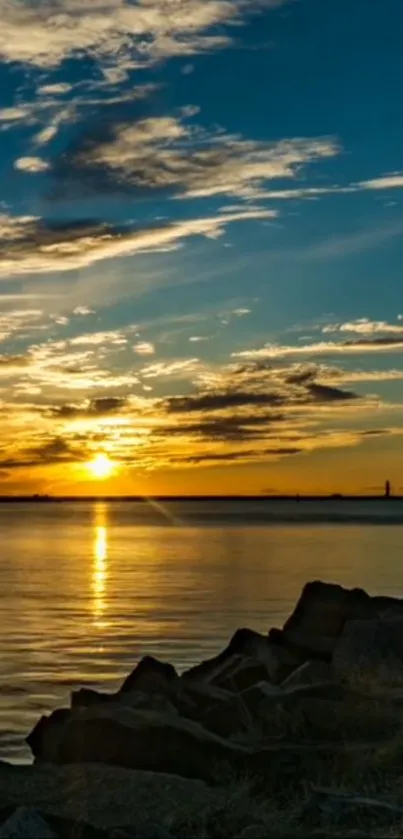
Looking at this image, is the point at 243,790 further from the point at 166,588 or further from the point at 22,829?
the point at 166,588

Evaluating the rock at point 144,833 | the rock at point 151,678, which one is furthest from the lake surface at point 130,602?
the rock at point 144,833

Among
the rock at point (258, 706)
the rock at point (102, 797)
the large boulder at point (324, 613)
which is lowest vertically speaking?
the rock at point (102, 797)

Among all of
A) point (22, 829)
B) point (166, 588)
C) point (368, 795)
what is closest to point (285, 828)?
point (368, 795)

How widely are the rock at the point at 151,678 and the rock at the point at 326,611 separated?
2643mm

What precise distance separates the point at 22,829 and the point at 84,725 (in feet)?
12.0

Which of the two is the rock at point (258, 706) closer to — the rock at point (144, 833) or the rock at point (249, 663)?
the rock at point (249, 663)

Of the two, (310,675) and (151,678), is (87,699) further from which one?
(310,675)

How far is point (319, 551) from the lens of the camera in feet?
318

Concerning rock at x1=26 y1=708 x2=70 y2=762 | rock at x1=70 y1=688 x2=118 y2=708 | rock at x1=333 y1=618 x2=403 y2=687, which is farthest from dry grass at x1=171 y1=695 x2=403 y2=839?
rock at x1=26 y1=708 x2=70 y2=762

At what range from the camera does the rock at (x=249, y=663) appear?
18.2m

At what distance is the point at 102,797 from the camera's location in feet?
42.1

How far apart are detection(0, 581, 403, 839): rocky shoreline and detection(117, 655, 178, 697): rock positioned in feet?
0.11

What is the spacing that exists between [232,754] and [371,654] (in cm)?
371

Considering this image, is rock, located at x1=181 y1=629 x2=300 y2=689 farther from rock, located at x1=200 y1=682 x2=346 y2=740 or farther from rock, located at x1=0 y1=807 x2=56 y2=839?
rock, located at x1=0 y1=807 x2=56 y2=839
